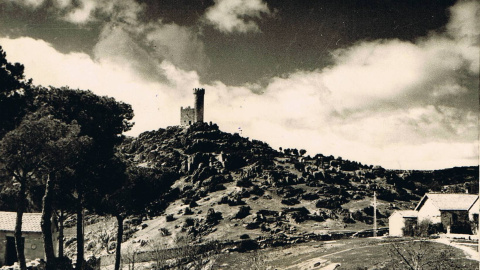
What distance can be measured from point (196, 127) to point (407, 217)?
8652cm

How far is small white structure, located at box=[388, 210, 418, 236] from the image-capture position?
4891cm

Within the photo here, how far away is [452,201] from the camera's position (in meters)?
47.9

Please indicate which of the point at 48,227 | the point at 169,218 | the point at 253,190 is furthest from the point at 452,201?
the point at 48,227

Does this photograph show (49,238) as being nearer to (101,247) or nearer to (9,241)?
(9,241)

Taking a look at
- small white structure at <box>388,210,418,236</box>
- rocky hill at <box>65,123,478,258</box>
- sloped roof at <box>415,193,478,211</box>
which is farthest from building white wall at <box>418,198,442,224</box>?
rocky hill at <box>65,123,478,258</box>

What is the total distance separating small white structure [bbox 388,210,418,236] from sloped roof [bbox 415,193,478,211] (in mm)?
3130

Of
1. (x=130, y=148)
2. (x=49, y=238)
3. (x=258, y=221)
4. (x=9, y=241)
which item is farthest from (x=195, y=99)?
(x=49, y=238)

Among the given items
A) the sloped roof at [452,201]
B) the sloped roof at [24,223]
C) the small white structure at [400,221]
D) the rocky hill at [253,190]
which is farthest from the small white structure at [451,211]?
the sloped roof at [24,223]

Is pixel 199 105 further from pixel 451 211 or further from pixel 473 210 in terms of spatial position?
pixel 473 210

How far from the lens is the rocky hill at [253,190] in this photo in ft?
194

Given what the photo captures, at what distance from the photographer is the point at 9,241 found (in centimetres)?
3166

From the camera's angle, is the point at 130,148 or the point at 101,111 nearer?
the point at 101,111

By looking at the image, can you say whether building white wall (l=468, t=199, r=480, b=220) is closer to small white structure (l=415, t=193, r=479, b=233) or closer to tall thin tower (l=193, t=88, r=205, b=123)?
small white structure (l=415, t=193, r=479, b=233)

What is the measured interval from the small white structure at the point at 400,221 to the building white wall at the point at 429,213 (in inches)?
27.4
